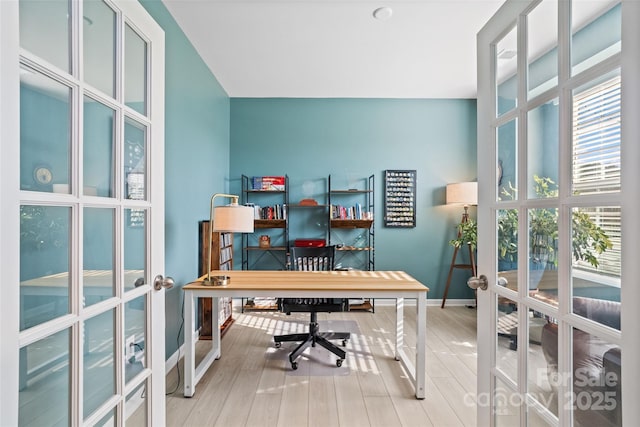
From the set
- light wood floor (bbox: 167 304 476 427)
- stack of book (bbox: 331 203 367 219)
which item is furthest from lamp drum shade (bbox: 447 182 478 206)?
light wood floor (bbox: 167 304 476 427)

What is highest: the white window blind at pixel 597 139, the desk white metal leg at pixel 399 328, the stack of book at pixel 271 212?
the white window blind at pixel 597 139

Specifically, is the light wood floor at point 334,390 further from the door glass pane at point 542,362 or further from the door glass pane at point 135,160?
the door glass pane at point 135,160

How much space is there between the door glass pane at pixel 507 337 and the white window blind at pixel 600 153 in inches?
12.9

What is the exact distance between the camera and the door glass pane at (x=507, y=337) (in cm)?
103

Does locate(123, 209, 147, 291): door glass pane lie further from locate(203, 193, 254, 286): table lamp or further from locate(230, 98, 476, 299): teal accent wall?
locate(230, 98, 476, 299): teal accent wall

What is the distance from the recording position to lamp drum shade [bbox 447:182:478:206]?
152 inches

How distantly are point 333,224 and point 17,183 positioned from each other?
11.5 ft

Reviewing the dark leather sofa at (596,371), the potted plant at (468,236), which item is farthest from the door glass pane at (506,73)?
the potted plant at (468,236)

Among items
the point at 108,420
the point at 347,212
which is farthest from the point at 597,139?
the point at 347,212

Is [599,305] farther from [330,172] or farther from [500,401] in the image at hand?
[330,172]

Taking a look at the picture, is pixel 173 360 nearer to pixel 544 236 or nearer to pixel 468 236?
pixel 544 236

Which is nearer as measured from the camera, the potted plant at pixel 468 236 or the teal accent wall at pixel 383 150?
the potted plant at pixel 468 236

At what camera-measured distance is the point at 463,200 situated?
389 cm

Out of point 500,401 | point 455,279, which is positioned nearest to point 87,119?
point 500,401
